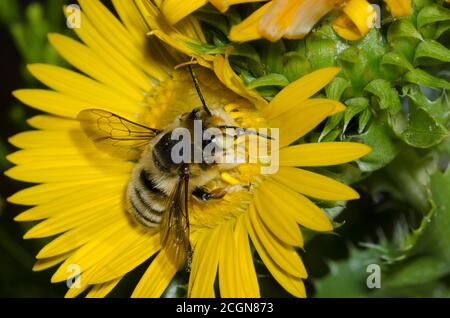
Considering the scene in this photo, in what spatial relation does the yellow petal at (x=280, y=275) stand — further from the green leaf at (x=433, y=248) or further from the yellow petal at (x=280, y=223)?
the green leaf at (x=433, y=248)

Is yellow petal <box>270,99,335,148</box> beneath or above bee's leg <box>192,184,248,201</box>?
above

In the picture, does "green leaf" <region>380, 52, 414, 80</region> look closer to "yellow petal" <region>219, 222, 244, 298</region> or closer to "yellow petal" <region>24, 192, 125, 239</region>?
"yellow petal" <region>219, 222, 244, 298</region>

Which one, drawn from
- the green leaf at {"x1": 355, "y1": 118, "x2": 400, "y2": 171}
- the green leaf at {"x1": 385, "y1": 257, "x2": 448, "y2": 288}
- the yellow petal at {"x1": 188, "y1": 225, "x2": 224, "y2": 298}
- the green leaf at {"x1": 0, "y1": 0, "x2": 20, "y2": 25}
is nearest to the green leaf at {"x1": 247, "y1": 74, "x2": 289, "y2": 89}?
the green leaf at {"x1": 355, "y1": 118, "x2": 400, "y2": 171}

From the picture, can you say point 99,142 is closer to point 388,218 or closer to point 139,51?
point 139,51

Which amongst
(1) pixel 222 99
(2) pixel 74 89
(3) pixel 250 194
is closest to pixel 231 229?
(3) pixel 250 194

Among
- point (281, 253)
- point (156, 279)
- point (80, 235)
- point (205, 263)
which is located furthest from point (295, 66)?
point (80, 235)

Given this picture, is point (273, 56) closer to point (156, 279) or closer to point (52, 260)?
point (156, 279)

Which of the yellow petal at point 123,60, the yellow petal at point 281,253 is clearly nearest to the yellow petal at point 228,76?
the yellow petal at point 281,253
